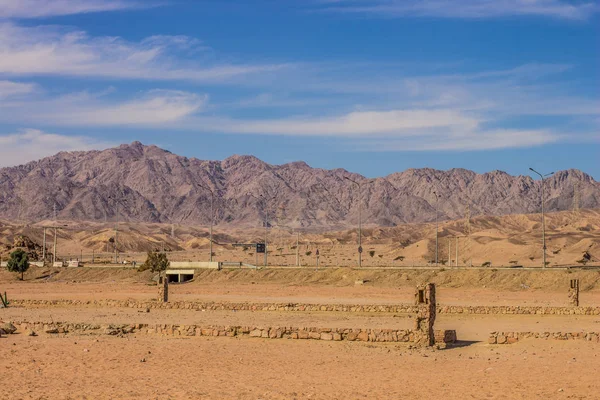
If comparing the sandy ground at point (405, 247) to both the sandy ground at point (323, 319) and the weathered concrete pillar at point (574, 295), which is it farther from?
the sandy ground at point (323, 319)

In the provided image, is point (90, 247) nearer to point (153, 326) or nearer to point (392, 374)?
point (153, 326)

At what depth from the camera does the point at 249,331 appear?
91.3 ft

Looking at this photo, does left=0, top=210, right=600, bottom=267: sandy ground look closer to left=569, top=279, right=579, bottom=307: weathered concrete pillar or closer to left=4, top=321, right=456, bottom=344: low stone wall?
left=569, top=279, right=579, bottom=307: weathered concrete pillar

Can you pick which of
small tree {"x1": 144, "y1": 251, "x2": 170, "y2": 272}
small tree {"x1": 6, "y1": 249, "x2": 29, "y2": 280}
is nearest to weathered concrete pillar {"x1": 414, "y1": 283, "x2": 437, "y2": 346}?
small tree {"x1": 144, "y1": 251, "x2": 170, "y2": 272}

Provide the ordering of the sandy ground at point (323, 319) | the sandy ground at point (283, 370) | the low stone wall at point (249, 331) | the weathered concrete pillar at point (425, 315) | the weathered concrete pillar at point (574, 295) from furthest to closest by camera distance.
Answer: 1. the weathered concrete pillar at point (574, 295)
2. the sandy ground at point (323, 319)
3. the low stone wall at point (249, 331)
4. the weathered concrete pillar at point (425, 315)
5. the sandy ground at point (283, 370)

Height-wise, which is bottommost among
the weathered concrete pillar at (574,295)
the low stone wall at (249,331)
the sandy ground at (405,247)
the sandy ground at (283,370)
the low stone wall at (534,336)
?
the sandy ground at (283,370)

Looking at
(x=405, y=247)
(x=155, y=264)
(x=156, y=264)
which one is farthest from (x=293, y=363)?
(x=405, y=247)

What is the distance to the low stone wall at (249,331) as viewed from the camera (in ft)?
86.2

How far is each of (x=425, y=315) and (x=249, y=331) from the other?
6.86 meters

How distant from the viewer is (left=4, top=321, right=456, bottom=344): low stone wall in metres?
26.3

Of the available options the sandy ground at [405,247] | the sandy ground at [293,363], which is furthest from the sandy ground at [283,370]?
the sandy ground at [405,247]

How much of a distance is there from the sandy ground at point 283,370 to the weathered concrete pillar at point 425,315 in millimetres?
888

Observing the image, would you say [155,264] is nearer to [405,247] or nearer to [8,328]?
[8,328]

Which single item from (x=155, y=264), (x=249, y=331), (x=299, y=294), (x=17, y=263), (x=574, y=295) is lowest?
(x=299, y=294)
